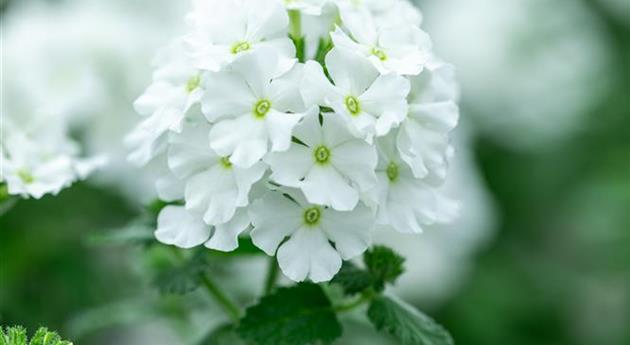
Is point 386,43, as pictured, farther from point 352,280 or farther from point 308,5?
point 352,280

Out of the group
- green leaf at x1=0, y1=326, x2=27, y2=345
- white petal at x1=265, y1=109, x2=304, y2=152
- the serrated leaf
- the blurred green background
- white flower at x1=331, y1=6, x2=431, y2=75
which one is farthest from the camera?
the blurred green background

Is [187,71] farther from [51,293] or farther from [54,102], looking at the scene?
[51,293]

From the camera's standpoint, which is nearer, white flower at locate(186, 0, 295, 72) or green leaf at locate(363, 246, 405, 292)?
white flower at locate(186, 0, 295, 72)

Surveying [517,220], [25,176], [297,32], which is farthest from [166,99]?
[517,220]

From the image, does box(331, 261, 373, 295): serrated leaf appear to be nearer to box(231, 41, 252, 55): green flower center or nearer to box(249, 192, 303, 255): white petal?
box(249, 192, 303, 255): white petal

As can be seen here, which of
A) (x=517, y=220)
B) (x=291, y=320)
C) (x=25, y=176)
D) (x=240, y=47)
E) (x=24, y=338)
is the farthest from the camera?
(x=517, y=220)

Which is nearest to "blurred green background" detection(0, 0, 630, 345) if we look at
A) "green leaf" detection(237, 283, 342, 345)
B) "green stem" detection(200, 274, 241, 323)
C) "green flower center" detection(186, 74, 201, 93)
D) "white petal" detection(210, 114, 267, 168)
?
"green stem" detection(200, 274, 241, 323)
